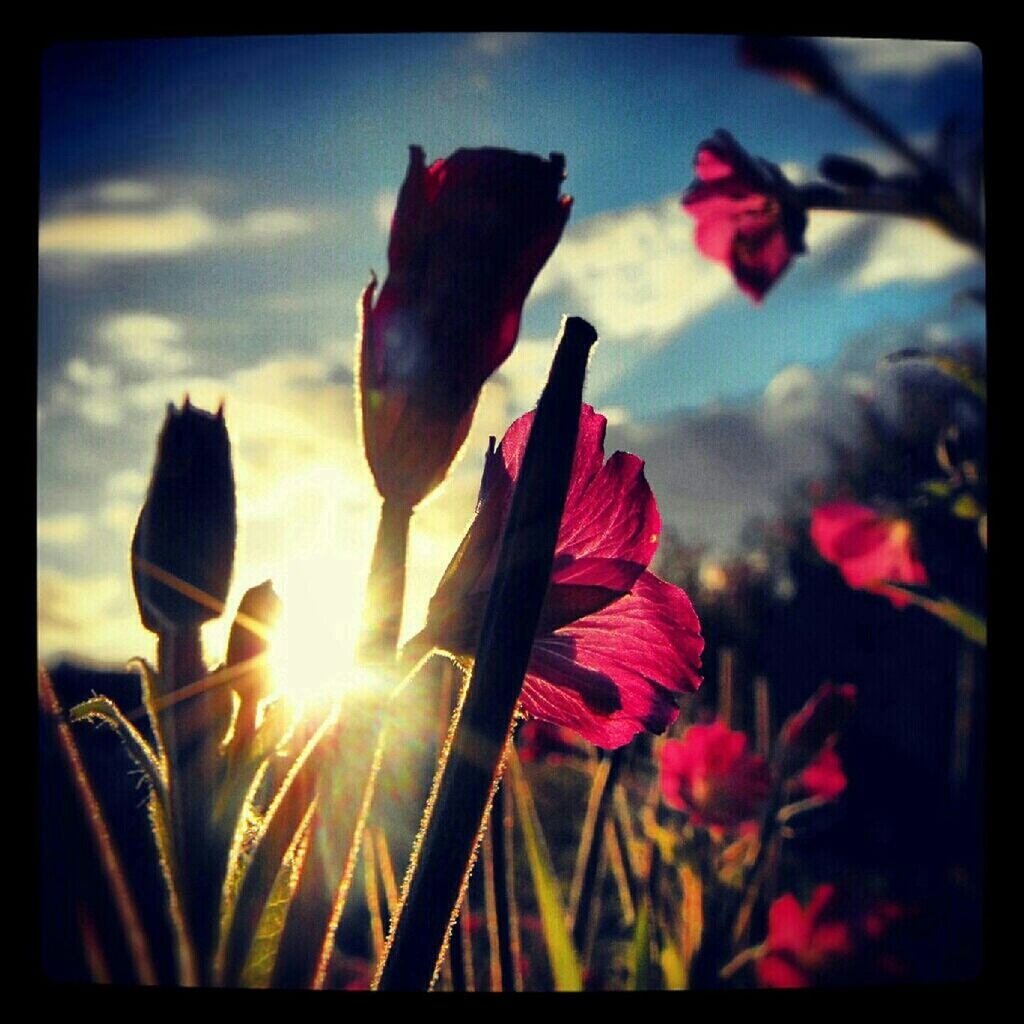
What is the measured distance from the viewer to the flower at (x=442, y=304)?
0.25 m

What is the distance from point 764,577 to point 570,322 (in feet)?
0.98

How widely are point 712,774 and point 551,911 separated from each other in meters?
0.15

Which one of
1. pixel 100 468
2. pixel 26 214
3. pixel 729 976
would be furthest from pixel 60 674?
pixel 729 976

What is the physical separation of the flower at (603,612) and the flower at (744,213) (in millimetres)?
196

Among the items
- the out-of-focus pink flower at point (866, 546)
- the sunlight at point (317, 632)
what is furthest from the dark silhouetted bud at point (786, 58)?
the sunlight at point (317, 632)

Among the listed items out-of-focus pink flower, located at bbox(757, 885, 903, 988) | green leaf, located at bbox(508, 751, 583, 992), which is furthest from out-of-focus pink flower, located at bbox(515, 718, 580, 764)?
out-of-focus pink flower, located at bbox(757, 885, 903, 988)

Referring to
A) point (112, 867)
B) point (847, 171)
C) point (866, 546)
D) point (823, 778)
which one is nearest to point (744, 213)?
point (847, 171)

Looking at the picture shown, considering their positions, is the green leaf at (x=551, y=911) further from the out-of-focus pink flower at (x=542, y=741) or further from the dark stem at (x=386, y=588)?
the dark stem at (x=386, y=588)

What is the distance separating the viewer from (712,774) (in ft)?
1.71

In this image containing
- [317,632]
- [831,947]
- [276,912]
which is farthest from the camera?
[831,947]

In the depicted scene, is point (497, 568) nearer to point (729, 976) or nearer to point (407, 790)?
point (407, 790)

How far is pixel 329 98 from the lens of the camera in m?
0.45

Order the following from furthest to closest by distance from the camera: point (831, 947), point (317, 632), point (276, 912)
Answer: point (831, 947)
point (317, 632)
point (276, 912)

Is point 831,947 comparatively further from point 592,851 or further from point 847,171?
point 847,171
